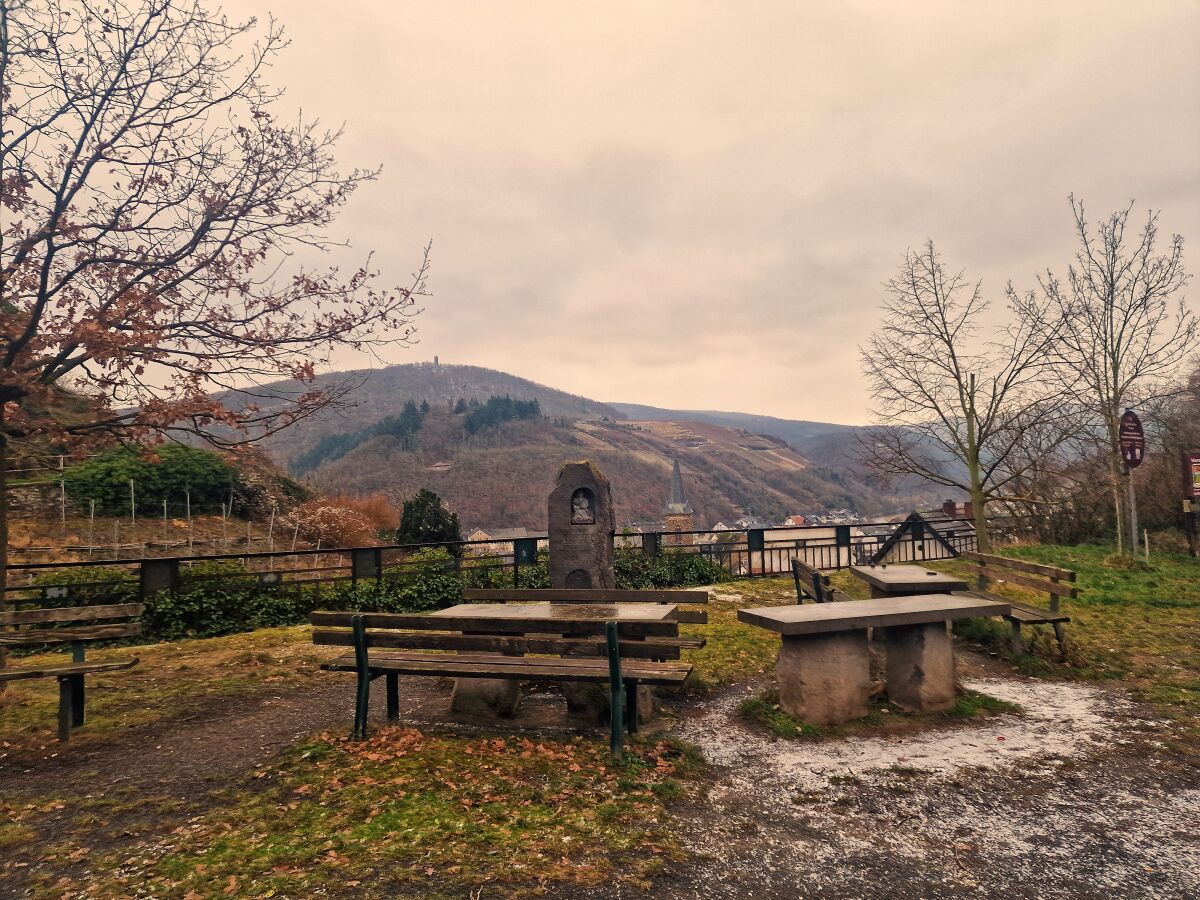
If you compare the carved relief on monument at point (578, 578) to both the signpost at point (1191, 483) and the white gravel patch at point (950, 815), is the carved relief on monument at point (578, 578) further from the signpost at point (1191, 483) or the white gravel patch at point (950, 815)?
the signpost at point (1191, 483)

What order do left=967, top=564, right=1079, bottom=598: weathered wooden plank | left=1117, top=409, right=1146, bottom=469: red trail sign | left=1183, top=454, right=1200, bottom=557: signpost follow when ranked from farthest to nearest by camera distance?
left=1183, top=454, right=1200, bottom=557: signpost → left=1117, top=409, right=1146, bottom=469: red trail sign → left=967, top=564, right=1079, bottom=598: weathered wooden plank

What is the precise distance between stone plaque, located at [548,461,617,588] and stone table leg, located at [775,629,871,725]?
3.95 m

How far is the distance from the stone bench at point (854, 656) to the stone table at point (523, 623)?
948 millimetres

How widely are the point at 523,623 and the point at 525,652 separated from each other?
252 millimetres

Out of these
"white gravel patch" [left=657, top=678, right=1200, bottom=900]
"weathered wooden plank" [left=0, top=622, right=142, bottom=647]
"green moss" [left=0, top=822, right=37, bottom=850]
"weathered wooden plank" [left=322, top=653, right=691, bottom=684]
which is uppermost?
"weathered wooden plank" [left=0, top=622, right=142, bottom=647]

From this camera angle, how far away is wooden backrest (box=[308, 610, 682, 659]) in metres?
4.33

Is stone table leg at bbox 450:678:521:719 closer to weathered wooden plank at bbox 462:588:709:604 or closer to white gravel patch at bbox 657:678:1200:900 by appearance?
weathered wooden plank at bbox 462:588:709:604

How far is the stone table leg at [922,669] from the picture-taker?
17.2ft

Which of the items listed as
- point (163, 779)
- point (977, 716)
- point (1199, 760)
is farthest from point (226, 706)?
point (1199, 760)

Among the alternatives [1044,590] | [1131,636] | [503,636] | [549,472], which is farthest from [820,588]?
[549,472]

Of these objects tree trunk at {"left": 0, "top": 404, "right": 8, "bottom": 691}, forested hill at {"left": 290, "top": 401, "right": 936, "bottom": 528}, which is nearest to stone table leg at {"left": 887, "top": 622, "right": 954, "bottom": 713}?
tree trunk at {"left": 0, "top": 404, "right": 8, "bottom": 691}

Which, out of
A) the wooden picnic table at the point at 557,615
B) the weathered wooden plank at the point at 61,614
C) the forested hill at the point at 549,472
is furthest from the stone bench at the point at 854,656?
the forested hill at the point at 549,472

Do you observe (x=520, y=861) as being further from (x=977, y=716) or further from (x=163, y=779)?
(x=977, y=716)

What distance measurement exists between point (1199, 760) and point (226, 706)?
7367mm
